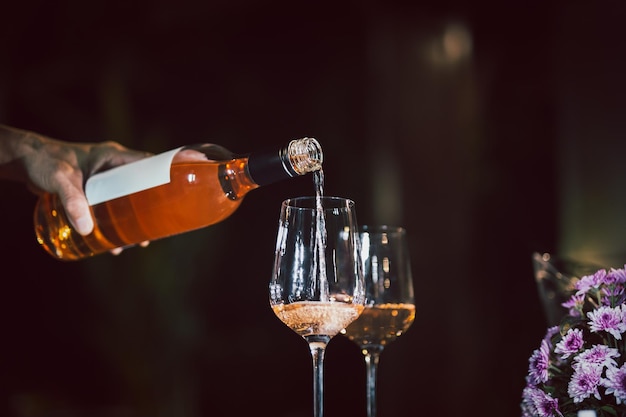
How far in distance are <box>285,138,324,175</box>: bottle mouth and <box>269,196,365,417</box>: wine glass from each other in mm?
57

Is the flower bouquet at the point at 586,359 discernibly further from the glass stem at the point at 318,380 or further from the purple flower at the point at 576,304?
the glass stem at the point at 318,380

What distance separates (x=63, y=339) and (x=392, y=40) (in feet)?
5.99

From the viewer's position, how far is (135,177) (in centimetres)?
109

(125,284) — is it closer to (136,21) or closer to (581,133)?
(136,21)

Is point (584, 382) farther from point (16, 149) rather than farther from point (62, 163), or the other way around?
point (16, 149)

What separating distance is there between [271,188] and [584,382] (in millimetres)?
2354

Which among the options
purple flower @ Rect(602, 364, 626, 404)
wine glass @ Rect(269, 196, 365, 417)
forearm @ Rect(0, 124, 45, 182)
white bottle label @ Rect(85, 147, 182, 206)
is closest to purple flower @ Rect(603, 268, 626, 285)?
purple flower @ Rect(602, 364, 626, 404)

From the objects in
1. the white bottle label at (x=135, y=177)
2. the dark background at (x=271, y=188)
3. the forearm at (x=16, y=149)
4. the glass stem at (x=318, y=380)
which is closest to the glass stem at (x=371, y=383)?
the glass stem at (x=318, y=380)

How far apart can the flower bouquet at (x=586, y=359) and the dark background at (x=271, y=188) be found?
1676 millimetres

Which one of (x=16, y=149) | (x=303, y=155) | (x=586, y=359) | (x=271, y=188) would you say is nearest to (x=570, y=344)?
(x=586, y=359)

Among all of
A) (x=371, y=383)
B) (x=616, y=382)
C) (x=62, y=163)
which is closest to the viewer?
(x=616, y=382)

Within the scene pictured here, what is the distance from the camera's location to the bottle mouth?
93cm

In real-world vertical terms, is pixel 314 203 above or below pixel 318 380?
above

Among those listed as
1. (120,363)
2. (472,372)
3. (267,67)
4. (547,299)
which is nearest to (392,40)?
(267,67)
